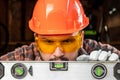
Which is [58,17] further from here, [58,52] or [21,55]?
[21,55]

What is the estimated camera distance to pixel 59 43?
155cm

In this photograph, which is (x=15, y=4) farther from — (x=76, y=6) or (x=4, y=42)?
(x=76, y=6)

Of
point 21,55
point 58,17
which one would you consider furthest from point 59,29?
point 21,55

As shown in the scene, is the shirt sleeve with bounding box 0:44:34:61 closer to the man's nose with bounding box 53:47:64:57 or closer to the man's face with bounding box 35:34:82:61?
the man's face with bounding box 35:34:82:61

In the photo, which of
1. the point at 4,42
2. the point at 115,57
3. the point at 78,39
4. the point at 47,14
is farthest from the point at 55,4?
the point at 4,42

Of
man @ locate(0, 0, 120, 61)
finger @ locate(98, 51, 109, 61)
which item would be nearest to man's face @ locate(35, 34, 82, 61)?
man @ locate(0, 0, 120, 61)

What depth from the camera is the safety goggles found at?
156 cm

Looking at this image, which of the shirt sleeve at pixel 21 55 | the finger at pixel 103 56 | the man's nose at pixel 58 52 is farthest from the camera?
the shirt sleeve at pixel 21 55

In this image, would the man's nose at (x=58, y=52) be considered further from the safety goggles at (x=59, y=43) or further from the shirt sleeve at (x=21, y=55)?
the shirt sleeve at (x=21, y=55)

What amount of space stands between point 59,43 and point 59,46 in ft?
0.04

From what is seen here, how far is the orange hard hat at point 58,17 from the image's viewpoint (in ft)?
5.19

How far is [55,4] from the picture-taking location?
5.30 ft

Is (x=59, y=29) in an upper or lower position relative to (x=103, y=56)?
upper

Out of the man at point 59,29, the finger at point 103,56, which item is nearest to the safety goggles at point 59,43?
the man at point 59,29
